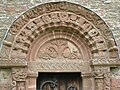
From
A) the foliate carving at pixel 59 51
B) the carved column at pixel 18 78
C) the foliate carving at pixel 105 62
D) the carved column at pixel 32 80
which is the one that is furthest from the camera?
the foliate carving at pixel 59 51

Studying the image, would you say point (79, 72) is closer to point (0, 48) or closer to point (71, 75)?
point (71, 75)

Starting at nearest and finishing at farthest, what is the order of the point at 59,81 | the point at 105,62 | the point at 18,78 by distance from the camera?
the point at 18,78, the point at 105,62, the point at 59,81

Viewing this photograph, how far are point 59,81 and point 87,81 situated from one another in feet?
2.28

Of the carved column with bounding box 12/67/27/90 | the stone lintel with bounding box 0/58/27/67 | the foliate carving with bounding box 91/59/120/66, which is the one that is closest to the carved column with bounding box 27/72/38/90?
the carved column with bounding box 12/67/27/90

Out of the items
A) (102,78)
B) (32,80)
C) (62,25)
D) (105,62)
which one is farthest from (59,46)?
(102,78)

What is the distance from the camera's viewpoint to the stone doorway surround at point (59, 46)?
5.70 m

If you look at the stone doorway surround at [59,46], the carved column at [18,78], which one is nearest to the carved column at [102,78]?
the stone doorway surround at [59,46]

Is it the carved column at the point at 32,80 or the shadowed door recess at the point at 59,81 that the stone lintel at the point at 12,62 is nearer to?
the carved column at the point at 32,80

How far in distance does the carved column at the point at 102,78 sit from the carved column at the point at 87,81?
18cm

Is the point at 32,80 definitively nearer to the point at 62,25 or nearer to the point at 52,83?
the point at 52,83

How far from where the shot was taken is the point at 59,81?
20.5ft

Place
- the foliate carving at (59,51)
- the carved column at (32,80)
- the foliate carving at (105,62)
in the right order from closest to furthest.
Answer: the foliate carving at (105,62), the carved column at (32,80), the foliate carving at (59,51)

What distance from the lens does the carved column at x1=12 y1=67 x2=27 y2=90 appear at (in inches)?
221

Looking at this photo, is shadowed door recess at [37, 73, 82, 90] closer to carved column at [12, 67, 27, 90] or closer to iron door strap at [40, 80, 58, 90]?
iron door strap at [40, 80, 58, 90]
